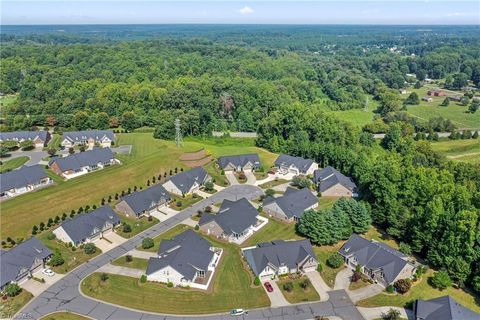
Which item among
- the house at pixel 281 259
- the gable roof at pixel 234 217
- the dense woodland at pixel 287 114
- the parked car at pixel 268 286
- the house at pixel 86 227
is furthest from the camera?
the gable roof at pixel 234 217

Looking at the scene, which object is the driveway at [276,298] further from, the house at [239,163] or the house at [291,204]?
the house at [239,163]

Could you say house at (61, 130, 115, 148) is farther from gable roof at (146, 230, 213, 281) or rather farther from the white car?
the white car

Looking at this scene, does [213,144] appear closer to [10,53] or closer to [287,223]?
[287,223]

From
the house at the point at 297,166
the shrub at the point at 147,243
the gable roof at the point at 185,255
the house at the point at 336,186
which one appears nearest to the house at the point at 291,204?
the house at the point at 336,186

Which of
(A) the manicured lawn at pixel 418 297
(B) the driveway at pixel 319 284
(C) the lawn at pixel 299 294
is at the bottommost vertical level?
(B) the driveway at pixel 319 284

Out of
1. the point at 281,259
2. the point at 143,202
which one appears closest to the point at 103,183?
the point at 143,202

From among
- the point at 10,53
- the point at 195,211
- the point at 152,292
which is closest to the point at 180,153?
the point at 195,211
